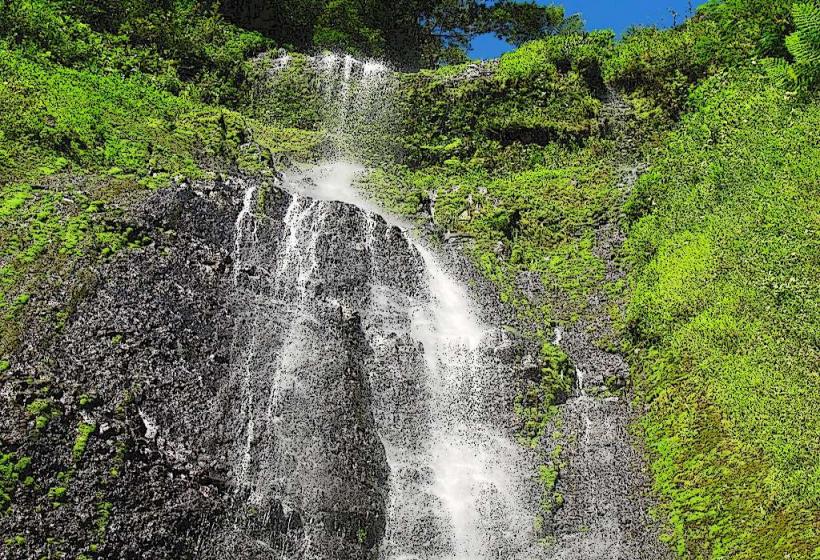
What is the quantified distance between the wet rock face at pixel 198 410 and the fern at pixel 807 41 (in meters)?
8.85

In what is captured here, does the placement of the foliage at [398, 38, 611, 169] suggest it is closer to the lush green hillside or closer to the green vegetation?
the lush green hillside

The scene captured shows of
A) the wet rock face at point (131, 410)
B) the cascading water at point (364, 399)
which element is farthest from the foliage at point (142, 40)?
the wet rock face at point (131, 410)

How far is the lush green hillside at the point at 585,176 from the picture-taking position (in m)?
9.87

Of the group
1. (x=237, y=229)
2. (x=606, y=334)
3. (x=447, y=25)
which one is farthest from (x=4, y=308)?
(x=447, y=25)

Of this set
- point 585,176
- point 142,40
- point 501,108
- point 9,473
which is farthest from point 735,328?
point 142,40

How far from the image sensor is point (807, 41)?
12391mm

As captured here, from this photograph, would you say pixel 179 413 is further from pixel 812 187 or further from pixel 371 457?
pixel 812 187

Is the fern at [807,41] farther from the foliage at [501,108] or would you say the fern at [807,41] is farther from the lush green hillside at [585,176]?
the foliage at [501,108]

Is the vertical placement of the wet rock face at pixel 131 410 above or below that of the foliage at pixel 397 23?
below

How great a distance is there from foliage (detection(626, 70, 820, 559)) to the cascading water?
2.32 metres

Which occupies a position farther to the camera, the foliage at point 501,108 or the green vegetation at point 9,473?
the foliage at point 501,108

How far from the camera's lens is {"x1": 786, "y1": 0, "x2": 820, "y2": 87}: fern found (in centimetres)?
1219

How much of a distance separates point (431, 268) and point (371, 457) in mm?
5068

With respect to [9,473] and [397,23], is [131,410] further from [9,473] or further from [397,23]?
[397,23]
